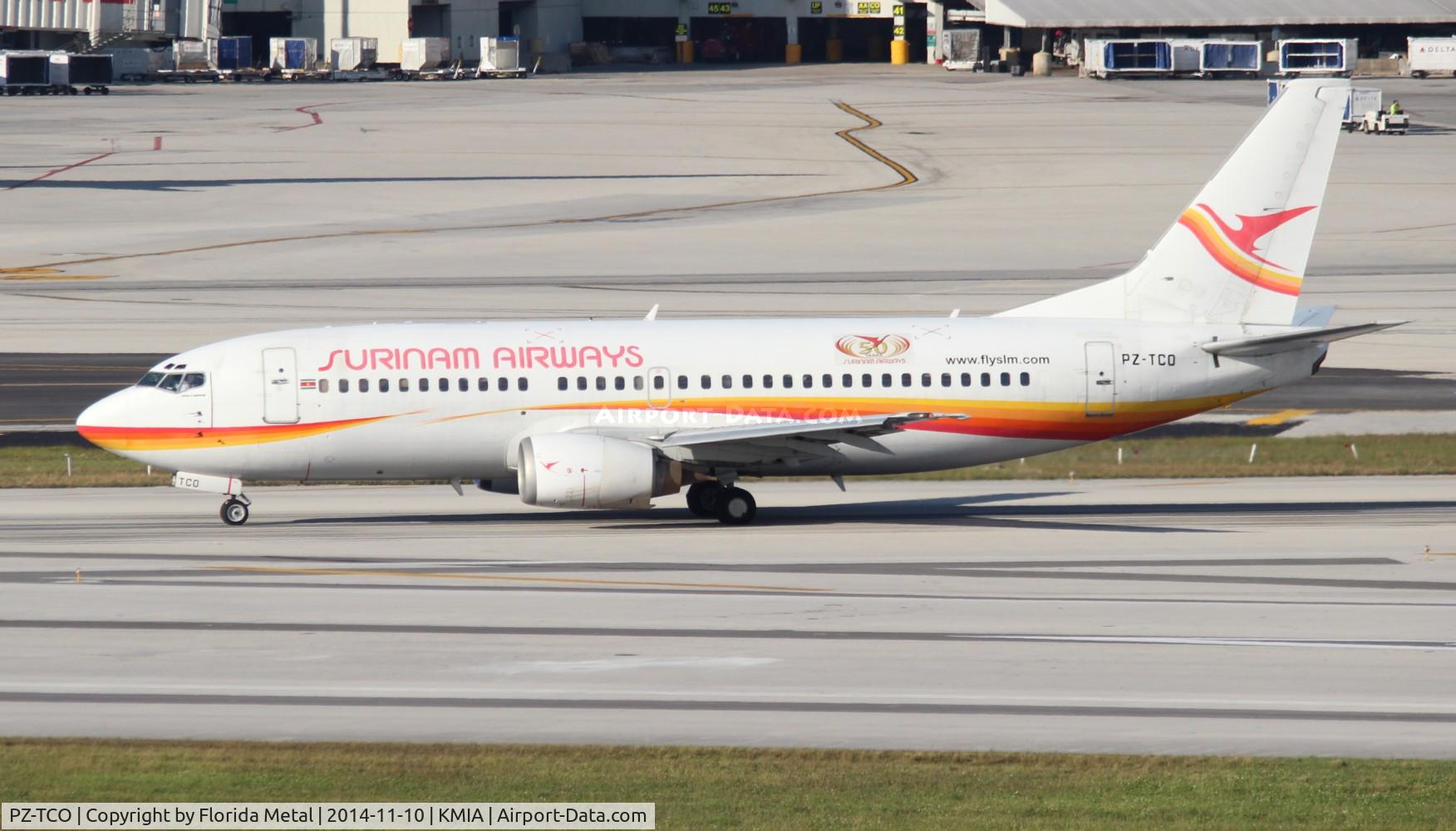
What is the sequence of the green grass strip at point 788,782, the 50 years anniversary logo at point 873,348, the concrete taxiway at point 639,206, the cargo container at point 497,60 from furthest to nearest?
the cargo container at point 497,60
the concrete taxiway at point 639,206
the 50 years anniversary logo at point 873,348
the green grass strip at point 788,782

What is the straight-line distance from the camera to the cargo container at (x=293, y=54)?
14862 cm

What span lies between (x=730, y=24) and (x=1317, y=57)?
6556cm

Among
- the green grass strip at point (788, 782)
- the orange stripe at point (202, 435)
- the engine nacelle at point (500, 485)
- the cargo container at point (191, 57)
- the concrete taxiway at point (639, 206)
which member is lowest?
the green grass strip at point (788, 782)

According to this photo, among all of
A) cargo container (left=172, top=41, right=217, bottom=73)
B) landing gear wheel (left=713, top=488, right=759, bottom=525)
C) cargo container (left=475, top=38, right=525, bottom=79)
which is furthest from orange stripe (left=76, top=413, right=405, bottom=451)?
cargo container (left=172, top=41, right=217, bottom=73)

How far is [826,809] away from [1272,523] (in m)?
19.2

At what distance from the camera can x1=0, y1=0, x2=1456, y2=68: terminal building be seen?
460 ft

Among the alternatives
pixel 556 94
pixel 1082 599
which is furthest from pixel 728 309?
pixel 556 94

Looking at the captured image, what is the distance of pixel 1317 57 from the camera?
13038cm

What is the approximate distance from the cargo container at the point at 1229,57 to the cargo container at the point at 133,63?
89.6 meters

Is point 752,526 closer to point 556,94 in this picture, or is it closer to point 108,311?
point 108,311

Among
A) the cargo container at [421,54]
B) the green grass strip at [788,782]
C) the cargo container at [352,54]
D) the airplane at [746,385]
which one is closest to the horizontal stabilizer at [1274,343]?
the airplane at [746,385]

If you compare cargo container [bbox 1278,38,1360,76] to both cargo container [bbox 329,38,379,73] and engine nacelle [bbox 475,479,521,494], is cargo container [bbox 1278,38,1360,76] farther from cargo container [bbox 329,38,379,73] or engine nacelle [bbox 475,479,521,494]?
engine nacelle [bbox 475,479,521,494]

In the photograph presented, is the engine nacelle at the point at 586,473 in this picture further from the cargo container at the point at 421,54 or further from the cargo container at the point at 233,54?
the cargo container at the point at 233,54

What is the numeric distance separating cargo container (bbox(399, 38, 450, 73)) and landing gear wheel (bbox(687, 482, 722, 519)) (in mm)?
121889
